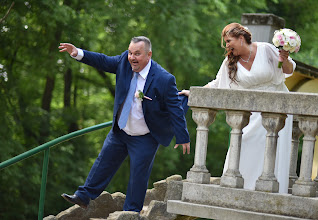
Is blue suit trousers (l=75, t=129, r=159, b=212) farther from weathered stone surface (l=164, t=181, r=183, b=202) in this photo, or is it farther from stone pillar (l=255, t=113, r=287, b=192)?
stone pillar (l=255, t=113, r=287, b=192)

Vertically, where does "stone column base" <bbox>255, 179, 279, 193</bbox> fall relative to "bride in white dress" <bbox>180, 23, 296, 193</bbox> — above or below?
below

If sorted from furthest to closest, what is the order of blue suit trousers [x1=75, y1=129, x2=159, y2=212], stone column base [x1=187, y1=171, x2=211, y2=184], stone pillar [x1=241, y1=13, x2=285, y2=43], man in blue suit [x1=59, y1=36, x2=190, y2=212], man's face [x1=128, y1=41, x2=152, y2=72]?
stone pillar [x1=241, y1=13, x2=285, y2=43] < blue suit trousers [x1=75, y1=129, x2=159, y2=212] < man in blue suit [x1=59, y1=36, x2=190, y2=212] < man's face [x1=128, y1=41, x2=152, y2=72] < stone column base [x1=187, y1=171, x2=211, y2=184]

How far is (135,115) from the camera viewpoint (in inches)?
239

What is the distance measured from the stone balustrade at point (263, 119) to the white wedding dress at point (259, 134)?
24.9 inches

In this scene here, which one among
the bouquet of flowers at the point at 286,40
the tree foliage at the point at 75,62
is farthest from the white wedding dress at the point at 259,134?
the tree foliage at the point at 75,62

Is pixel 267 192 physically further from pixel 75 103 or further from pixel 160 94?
pixel 75 103

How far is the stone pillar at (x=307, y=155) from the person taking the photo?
4973 millimetres

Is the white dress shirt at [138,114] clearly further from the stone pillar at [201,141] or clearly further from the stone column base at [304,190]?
the stone column base at [304,190]

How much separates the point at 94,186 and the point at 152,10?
837 centimetres

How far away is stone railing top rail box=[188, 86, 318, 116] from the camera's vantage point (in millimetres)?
4957

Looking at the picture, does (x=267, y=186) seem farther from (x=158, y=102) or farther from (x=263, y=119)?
(x=158, y=102)

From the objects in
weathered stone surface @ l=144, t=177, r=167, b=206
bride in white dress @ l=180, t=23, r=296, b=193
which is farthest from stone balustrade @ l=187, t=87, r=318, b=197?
weathered stone surface @ l=144, t=177, r=167, b=206

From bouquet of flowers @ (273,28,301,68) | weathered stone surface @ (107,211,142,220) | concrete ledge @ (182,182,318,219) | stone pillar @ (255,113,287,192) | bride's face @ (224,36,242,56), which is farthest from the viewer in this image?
bride's face @ (224,36,242,56)

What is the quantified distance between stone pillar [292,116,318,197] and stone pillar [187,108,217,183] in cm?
69
